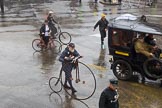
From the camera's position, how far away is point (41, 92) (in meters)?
12.9

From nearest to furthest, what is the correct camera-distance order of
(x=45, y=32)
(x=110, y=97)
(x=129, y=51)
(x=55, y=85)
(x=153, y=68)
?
(x=110, y=97)
(x=55, y=85)
(x=153, y=68)
(x=129, y=51)
(x=45, y=32)

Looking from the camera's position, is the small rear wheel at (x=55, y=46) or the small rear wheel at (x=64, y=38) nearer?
the small rear wheel at (x=55, y=46)

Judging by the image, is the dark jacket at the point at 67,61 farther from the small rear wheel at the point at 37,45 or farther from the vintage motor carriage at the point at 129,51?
the small rear wheel at the point at 37,45

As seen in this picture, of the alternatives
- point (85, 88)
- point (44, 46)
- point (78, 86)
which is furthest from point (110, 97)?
point (44, 46)

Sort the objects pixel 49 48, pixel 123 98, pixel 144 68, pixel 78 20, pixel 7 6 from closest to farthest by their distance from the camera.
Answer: pixel 123 98
pixel 144 68
pixel 49 48
pixel 78 20
pixel 7 6

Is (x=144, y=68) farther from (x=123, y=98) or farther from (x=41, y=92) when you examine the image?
(x=41, y=92)

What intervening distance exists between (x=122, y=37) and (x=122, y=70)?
1.25 m

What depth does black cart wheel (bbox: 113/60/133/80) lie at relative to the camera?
45.5 feet

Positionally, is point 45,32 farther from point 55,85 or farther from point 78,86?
point 55,85

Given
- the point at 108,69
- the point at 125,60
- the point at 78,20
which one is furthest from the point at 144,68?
the point at 78,20

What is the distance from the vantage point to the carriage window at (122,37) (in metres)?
13.7

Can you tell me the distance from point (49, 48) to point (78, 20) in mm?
9098

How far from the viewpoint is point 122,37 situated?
45.4ft

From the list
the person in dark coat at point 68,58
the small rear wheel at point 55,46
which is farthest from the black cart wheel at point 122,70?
the small rear wheel at point 55,46
